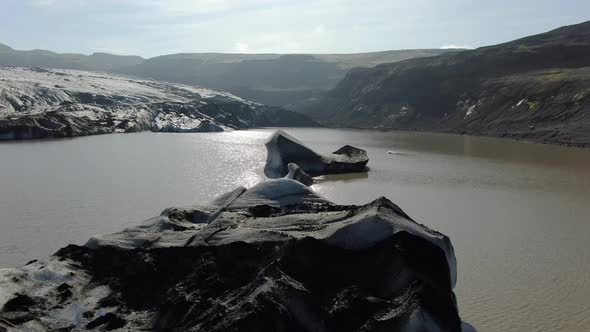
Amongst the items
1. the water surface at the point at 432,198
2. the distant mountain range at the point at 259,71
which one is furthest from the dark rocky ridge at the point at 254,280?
the distant mountain range at the point at 259,71

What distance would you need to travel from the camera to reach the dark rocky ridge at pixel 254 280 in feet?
25.6

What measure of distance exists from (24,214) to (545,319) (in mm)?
14431

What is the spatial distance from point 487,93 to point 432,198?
4849 cm

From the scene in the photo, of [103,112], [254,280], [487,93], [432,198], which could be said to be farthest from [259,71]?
[254,280]

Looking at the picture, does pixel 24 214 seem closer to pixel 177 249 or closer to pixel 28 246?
pixel 28 246

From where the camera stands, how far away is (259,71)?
13762cm

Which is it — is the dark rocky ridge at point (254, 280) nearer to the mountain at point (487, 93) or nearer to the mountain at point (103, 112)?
the mountain at point (103, 112)

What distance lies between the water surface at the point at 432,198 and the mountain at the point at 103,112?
18.3 feet

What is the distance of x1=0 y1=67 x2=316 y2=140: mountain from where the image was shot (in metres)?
46.9

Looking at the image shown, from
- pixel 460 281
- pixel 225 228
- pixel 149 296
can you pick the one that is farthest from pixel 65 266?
pixel 460 281

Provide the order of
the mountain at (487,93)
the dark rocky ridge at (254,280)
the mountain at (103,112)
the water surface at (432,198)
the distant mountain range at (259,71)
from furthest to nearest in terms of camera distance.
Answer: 1. the distant mountain range at (259,71)
2. the mountain at (487,93)
3. the mountain at (103,112)
4. the water surface at (432,198)
5. the dark rocky ridge at (254,280)

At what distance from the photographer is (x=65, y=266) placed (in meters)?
10.1

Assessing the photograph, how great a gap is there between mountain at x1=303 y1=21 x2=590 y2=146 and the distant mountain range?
62.7ft

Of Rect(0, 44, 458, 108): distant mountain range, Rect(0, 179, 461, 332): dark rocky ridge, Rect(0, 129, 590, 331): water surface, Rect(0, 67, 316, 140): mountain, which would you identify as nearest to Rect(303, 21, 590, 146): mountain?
Rect(0, 129, 590, 331): water surface
